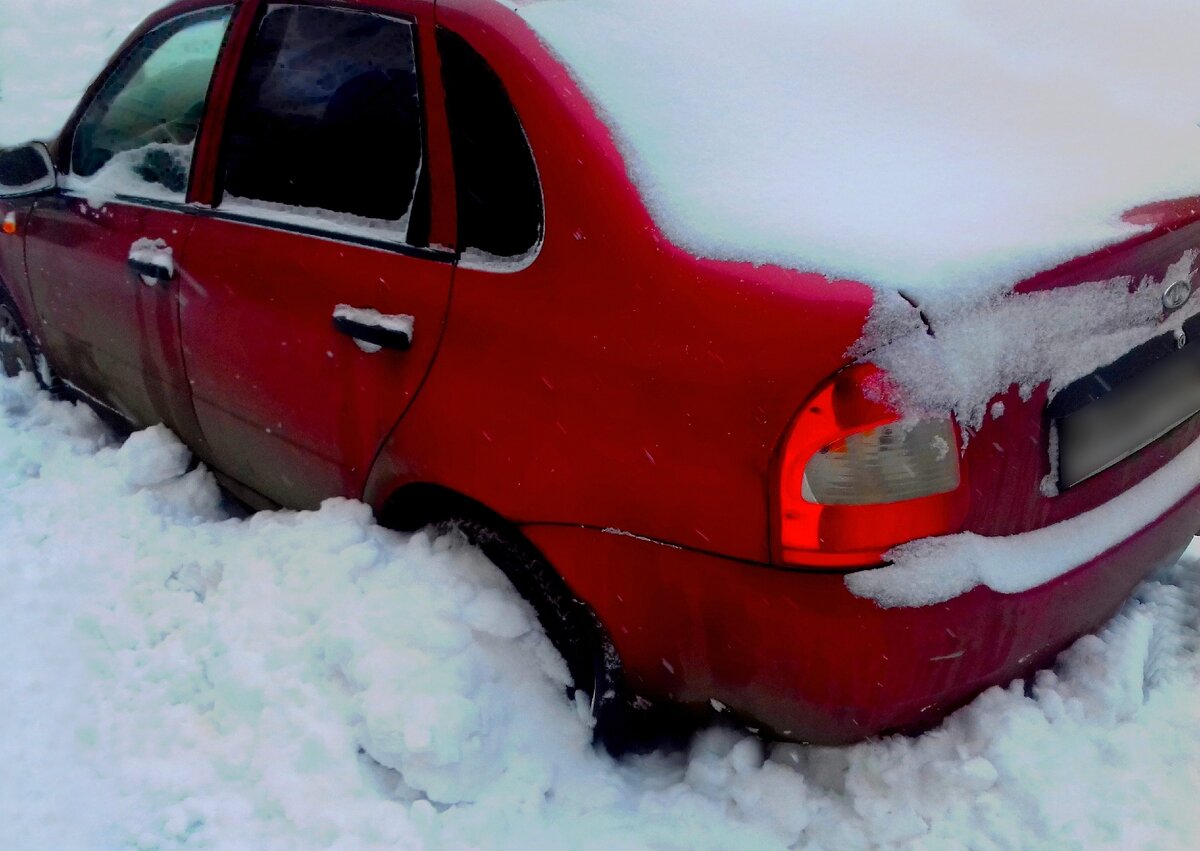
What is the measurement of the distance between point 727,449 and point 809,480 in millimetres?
143

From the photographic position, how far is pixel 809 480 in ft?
5.49

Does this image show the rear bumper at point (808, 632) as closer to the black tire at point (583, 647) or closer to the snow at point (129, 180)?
the black tire at point (583, 647)

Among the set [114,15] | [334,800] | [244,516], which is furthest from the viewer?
[114,15]

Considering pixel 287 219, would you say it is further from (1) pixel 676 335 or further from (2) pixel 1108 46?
(2) pixel 1108 46

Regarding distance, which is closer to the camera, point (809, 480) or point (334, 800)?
point (809, 480)

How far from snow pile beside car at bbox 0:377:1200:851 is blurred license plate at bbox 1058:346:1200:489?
46 cm

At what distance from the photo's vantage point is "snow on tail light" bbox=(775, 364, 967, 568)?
162cm

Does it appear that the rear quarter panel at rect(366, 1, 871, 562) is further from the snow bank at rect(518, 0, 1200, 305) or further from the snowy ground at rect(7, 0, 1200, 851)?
the snowy ground at rect(7, 0, 1200, 851)

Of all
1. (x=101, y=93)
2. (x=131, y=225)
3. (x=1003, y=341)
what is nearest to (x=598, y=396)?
(x=1003, y=341)

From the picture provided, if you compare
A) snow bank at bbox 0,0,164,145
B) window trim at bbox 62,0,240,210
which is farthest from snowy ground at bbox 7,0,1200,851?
snow bank at bbox 0,0,164,145

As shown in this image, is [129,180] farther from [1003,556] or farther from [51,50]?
[51,50]

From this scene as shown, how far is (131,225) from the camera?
9.88 ft

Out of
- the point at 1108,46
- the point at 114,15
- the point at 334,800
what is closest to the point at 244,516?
the point at 334,800

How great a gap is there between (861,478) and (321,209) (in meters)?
1.48
